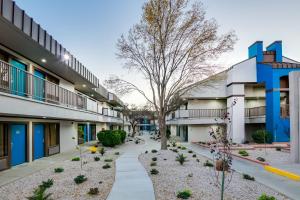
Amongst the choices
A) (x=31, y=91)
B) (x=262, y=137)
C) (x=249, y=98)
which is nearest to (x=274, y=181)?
(x=31, y=91)

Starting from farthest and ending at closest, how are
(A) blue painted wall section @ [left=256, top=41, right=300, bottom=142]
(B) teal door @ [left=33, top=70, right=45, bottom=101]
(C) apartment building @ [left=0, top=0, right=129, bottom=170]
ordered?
1. (A) blue painted wall section @ [left=256, top=41, right=300, bottom=142]
2. (B) teal door @ [left=33, top=70, right=45, bottom=101]
3. (C) apartment building @ [left=0, top=0, right=129, bottom=170]

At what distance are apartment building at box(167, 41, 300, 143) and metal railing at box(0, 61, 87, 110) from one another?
10.2m

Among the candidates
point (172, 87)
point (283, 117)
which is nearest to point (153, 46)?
point (172, 87)

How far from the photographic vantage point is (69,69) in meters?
16.6

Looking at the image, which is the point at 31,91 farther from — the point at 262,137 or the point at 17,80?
the point at 262,137

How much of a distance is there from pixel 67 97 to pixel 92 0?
6946 millimetres

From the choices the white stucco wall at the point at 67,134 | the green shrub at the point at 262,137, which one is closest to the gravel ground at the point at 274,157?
the green shrub at the point at 262,137

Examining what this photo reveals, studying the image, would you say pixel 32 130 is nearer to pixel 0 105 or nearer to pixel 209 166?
pixel 0 105

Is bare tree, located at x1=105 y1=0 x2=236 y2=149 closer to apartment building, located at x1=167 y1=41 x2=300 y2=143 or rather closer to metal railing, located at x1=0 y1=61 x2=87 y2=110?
apartment building, located at x1=167 y1=41 x2=300 y2=143

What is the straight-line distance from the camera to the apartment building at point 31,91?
9.10m

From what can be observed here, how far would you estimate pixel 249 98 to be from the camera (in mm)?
29094

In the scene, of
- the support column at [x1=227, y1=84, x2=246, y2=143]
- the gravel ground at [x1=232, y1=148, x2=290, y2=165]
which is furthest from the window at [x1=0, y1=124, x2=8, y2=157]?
the support column at [x1=227, y1=84, x2=246, y2=143]

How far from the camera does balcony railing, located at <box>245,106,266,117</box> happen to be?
25.9 meters

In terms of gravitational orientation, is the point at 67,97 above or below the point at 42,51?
below
